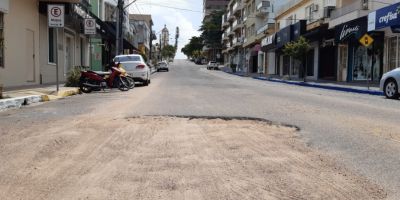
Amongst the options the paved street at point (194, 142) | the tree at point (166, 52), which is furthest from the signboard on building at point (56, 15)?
the tree at point (166, 52)

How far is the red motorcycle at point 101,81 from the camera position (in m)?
18.8

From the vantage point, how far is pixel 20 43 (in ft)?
68.0

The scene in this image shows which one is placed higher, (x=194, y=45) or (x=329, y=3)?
(x=194, y=45)

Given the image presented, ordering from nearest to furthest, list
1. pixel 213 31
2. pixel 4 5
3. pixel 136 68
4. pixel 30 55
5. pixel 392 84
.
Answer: pixel 392 84, pixel 4 5, pixel 30 55, pixel 136 68, pixel 213 31

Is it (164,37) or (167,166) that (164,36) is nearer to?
(164,37)

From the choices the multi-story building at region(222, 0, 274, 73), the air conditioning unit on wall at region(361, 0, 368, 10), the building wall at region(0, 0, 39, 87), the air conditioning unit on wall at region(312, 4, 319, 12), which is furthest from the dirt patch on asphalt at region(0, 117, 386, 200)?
the multi-story building at region(222, 0, 274, 73)

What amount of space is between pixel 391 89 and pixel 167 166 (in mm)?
13746

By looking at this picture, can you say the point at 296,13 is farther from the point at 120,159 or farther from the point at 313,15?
the point at 120,159

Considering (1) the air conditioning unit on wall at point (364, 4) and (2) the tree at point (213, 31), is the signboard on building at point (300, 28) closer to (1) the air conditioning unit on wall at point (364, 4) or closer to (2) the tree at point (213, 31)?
(1) the air conditioning unit on wall at point (364, 4)

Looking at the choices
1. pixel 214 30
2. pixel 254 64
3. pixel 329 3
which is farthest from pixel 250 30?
pixel 214 30

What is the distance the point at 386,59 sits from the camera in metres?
28.0

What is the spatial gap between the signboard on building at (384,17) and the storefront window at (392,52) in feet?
5.70

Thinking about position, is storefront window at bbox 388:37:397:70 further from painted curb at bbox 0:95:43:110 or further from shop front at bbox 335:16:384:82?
painted curb at bbox 0:95:43:110

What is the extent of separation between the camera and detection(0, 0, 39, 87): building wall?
19312 millimetres
